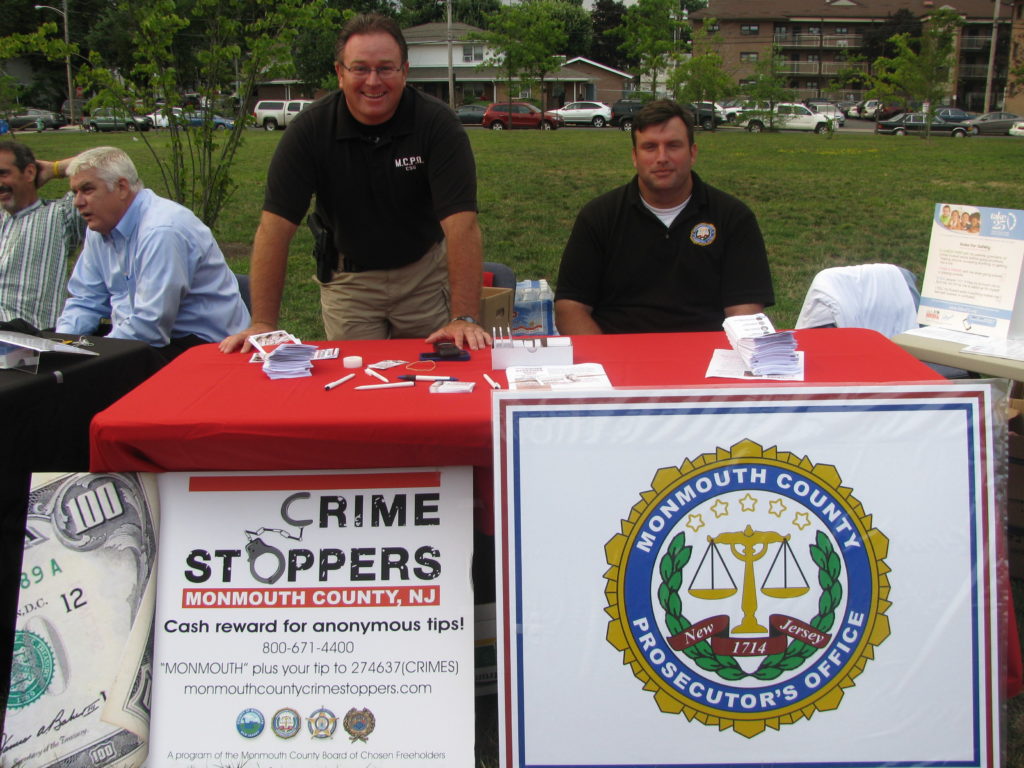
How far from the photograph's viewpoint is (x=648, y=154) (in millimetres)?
3379

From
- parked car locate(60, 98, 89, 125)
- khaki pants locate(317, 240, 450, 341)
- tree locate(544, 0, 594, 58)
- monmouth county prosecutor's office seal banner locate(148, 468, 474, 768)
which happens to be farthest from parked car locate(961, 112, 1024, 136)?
monmouth county prosecutor's office seal banner locate(148, 468, 474, 768)

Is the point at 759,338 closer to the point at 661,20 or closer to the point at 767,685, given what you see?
the point at 767,685

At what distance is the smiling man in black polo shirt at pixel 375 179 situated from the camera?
9.84 feet

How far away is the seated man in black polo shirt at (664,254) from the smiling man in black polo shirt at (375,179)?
575 millimetres

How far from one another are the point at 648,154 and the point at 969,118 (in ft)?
117

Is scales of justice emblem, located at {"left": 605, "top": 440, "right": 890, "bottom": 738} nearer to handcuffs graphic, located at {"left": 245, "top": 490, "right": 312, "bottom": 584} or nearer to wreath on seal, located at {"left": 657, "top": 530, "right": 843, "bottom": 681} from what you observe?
wreath on seal, located at {"left": 657, "top": 530, "right": 843, "bottom": 681}

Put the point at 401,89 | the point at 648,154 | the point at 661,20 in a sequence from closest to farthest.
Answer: the point at 401,89
the point at 648,154
the point at 661,20

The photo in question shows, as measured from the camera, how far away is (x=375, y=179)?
3.26m

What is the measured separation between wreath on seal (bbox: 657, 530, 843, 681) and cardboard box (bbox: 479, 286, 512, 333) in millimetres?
2094

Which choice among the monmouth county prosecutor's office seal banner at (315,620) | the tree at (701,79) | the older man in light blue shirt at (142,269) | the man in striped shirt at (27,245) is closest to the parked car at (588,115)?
the tree at (701,79)

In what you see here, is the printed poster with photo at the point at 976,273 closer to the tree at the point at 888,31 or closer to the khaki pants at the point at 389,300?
the khaki pants at the point at 389,300

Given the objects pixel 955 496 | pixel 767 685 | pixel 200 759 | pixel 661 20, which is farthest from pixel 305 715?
pixel 661 20

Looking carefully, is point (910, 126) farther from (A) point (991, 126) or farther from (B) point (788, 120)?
(B) point (788, 120)

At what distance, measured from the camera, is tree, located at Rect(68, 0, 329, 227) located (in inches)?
243
